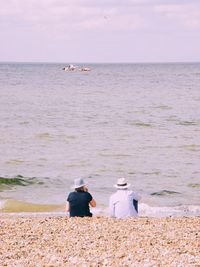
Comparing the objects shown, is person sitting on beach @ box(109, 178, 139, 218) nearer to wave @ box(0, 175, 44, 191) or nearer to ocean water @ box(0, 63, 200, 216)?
ocean water @ box(0, 63, 200, 216)

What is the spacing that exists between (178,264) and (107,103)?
144ft

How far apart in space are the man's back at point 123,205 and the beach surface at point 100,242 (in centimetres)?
68

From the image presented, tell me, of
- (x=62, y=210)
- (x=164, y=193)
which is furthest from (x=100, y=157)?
(x=62, y=210)

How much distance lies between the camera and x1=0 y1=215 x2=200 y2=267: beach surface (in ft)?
25.4

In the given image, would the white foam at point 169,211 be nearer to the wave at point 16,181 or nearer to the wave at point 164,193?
the wave at point 164,193

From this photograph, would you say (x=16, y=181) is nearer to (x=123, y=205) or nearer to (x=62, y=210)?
(x=62, y=210)

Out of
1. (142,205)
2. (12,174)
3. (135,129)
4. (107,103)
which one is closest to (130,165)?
(12,174)

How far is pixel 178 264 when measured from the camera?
747cm

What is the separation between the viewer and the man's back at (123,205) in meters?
11.0

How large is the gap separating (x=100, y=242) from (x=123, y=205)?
251cm

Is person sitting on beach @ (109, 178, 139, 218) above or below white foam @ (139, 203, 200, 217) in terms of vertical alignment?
below

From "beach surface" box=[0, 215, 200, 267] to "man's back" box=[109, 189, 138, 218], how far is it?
2.24ft

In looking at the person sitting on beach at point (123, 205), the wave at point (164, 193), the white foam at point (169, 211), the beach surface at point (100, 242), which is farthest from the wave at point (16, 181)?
the beach surface at point (100, 242)

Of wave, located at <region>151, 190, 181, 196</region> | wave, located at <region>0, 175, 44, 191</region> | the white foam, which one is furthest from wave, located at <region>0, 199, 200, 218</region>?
wave, located at <region>0, 175, 44, 191</region>
